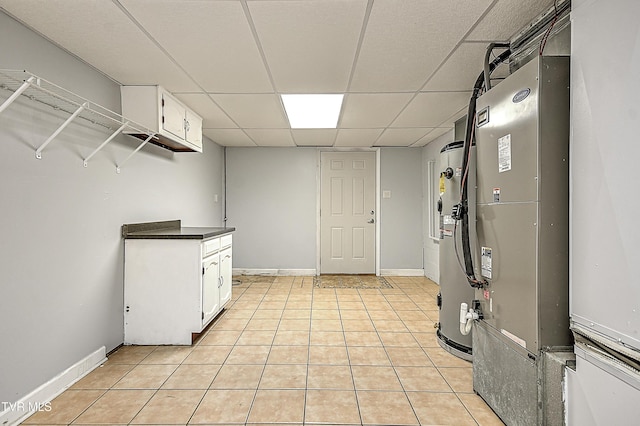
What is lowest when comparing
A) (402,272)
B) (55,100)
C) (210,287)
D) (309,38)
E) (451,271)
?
(402,272)

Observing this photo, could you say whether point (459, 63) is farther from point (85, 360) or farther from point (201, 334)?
point (85, 360)

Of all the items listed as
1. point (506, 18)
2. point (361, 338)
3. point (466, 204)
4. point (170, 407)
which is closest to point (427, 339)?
point (361, 338)

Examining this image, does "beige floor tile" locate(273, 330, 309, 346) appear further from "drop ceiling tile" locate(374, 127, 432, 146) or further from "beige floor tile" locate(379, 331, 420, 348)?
"drop ceiling tile" locate(374, 127, 432, 146)

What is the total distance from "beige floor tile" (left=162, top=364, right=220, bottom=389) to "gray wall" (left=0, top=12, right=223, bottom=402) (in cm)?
66

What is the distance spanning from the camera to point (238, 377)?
7.63 ft

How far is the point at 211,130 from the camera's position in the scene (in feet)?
15.1

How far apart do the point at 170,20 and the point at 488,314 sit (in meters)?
2.42

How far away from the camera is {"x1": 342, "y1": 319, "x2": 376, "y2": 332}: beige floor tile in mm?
3287

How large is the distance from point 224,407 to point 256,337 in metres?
1.09

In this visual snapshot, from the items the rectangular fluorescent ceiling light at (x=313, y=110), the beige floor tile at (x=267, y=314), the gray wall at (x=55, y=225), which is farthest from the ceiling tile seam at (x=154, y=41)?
the beige floor tile at (x=267, y=314)

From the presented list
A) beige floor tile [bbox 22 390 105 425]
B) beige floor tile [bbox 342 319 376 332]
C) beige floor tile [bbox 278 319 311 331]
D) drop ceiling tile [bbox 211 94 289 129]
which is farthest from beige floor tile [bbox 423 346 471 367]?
drop ceiling tile [bbox 211 94 289 129]

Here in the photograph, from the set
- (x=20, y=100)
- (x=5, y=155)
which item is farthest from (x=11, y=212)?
(x=20, y=100)

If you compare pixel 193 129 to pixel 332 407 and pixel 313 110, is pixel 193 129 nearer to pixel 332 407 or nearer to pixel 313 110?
pixel 313 110

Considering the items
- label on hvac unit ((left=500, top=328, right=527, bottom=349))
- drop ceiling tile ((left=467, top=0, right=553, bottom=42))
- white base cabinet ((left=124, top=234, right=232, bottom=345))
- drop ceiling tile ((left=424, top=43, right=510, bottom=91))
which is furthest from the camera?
white base cabinet ((left=124, top=234, right=232, bottom=345))
